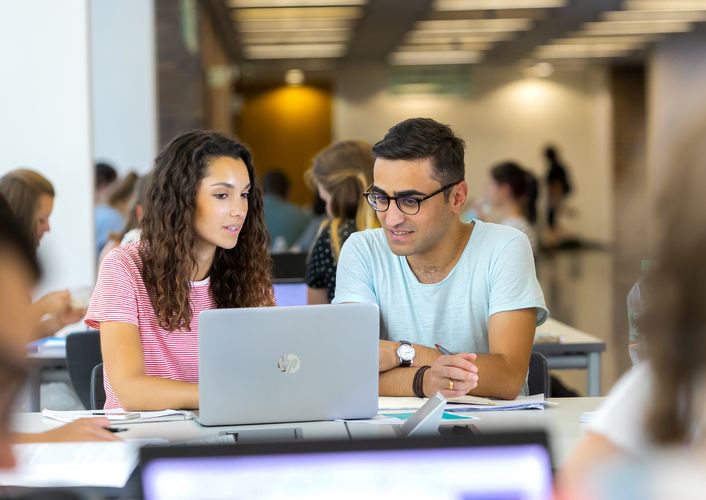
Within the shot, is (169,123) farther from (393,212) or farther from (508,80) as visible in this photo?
(508,80)

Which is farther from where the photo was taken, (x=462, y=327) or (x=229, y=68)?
(x=229, y=68)

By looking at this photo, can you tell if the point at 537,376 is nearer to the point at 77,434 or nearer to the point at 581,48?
the point at 77,434

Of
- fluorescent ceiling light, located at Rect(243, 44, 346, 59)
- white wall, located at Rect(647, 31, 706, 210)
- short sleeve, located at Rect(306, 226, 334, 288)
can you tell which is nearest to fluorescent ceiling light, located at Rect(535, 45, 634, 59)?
white wall, located at Rect(647, 31, 706, 210)

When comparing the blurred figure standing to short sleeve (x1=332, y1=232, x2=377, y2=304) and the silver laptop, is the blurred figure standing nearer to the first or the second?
short sleeve (x1=332, y1=232, x2=377, y2=304)

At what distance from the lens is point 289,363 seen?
200 cm

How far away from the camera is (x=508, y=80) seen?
1969cm

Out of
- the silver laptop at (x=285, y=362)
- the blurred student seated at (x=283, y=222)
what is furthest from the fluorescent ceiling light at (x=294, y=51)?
the silver laptop at (x=285, y=362)

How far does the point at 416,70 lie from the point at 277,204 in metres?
11.8

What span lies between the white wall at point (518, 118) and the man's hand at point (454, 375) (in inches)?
670

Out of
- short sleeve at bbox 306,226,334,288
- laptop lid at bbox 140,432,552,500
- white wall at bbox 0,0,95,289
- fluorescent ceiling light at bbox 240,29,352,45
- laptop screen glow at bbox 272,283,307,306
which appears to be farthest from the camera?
fluorescent ceiling light at bbox 240,29,352,45

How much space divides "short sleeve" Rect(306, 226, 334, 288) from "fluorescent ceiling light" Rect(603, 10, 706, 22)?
31.7 feet

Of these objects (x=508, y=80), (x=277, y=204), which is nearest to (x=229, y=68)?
(x=508, y=80)

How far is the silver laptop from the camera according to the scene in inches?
77.2

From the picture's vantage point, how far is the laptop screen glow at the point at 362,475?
3.19 feet
